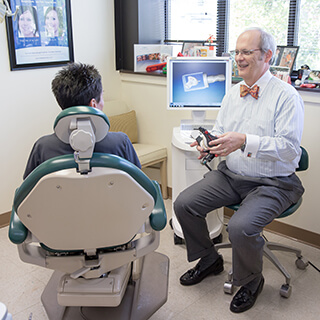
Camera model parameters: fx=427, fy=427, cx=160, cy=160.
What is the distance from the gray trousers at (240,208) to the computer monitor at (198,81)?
486mm

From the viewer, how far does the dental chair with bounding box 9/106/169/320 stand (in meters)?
1.35

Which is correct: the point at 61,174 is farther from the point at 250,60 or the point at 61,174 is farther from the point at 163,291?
the point at 250,60

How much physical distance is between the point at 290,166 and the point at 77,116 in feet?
4.28

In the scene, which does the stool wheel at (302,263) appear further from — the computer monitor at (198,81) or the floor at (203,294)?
the computer monitor at (198,81)

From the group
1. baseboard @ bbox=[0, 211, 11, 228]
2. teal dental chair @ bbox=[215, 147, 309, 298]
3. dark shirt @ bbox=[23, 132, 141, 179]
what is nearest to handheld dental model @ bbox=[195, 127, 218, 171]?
teal dental chair @ bbox=[215, 147, 309, 298]

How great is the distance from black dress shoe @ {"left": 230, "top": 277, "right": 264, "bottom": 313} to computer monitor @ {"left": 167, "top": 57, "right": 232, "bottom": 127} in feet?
3.74

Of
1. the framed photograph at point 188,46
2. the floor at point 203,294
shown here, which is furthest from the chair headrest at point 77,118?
the framed photograph at point 188,46

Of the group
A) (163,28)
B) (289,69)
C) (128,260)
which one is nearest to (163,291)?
(128,260)

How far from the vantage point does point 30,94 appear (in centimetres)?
309

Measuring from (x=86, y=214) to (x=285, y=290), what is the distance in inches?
51.9

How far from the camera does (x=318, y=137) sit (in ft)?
8.52

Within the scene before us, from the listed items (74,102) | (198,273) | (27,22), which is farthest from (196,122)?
(27,22)

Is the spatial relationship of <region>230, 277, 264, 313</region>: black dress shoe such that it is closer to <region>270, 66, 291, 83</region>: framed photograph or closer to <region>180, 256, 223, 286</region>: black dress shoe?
<region>180, 256, 223, 286</region>: black dress shoe

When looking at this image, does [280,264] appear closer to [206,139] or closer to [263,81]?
[206,139]
